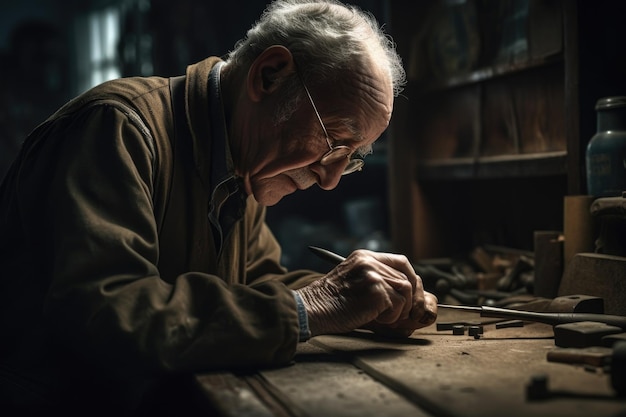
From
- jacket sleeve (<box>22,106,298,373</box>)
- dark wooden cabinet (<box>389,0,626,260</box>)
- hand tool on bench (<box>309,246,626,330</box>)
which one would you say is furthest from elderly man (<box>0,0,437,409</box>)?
dark wooden cabinet (<box>389,0,626,260</box>)

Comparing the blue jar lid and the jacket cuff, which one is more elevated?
the blue jar lid

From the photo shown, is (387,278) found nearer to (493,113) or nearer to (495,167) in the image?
(495,167)

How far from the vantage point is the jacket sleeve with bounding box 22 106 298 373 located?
1.90 meters

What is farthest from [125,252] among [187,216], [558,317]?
[558,317]

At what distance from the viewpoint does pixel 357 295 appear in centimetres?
219

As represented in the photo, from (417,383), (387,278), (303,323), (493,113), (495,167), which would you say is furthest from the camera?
(493,113)

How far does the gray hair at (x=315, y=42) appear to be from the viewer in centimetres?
236

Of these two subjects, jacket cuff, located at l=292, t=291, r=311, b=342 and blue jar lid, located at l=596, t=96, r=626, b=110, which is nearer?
jacket cuff, located at l=292, t=291, r=311, b=342

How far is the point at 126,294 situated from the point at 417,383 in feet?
2.48

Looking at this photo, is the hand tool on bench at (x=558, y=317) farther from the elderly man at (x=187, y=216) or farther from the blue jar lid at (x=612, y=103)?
the blue jar lid at (x=612, y=103)

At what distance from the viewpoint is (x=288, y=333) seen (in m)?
2.00

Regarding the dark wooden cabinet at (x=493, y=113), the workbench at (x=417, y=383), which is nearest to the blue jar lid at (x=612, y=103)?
the dark wooden cabinet at (x=493, y=113)

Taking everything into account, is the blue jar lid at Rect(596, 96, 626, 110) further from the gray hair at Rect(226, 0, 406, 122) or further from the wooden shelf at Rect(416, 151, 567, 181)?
the gray hair at Rect(226, 0, 406, 122)

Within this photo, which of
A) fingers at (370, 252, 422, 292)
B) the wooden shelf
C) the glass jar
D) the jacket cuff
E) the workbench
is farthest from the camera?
the wooden shelf
